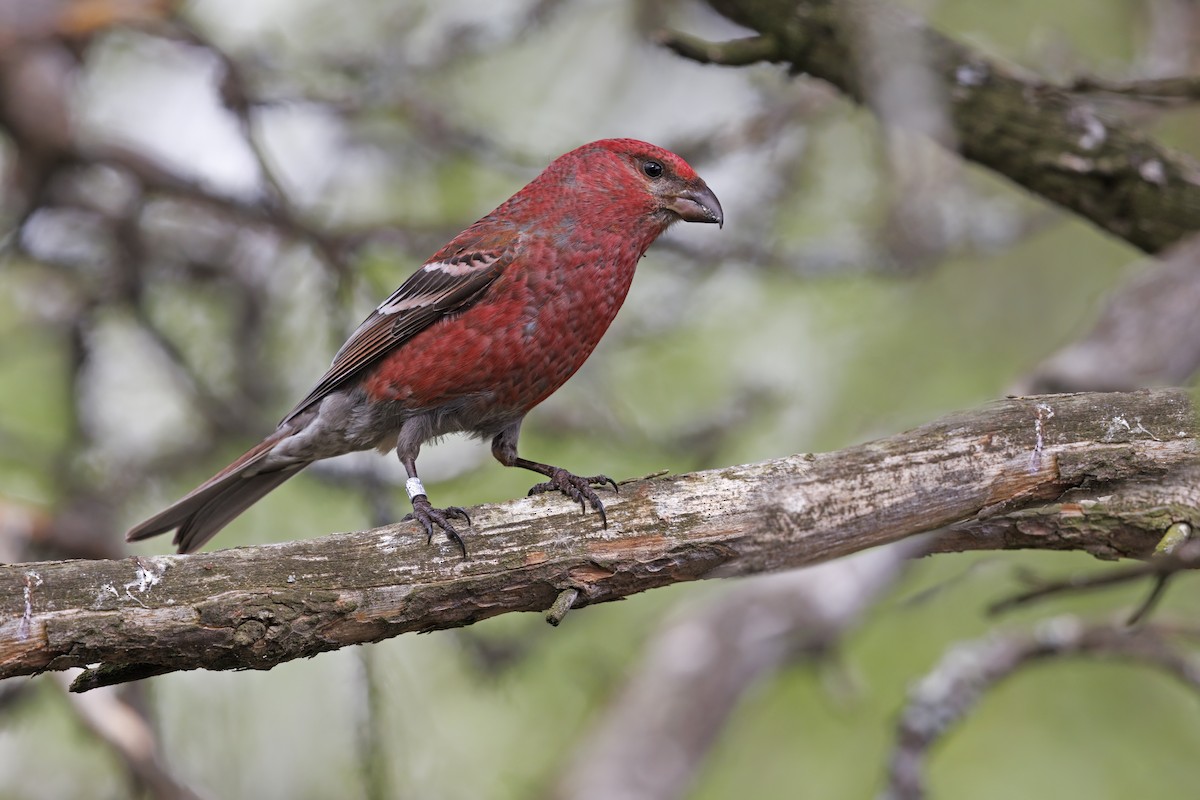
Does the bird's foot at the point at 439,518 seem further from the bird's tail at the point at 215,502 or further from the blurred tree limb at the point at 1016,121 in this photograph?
the blurred tree limb at the point at 1016,121

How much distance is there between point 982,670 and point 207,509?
10.2 ft

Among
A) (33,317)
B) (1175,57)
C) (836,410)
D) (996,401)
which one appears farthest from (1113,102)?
(33,317)

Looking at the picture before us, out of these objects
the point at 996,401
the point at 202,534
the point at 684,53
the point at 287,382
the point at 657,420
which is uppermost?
the point at 684,53

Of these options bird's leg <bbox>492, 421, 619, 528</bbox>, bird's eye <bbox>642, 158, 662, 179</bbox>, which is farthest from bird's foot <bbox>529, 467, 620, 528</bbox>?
bird's eye <bbox>642, 158, 662, 179</bbox>

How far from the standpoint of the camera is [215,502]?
4.39 metres

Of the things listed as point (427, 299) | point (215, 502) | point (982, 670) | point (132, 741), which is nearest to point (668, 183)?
point (427, 299)

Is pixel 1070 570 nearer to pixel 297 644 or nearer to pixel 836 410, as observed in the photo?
pixel 836 410

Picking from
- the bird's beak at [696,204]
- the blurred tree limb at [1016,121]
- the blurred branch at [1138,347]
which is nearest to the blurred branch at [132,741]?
the bird's beak at [696,204]

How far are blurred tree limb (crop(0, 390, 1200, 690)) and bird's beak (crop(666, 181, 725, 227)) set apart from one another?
1.35 metres

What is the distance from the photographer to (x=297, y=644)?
277cm

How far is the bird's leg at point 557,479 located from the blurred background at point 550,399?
50 cm

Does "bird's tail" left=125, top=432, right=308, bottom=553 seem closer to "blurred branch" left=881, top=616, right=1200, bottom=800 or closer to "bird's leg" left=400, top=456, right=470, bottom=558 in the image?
"bird's leg" left=400, top=456, right=470, bottom=558

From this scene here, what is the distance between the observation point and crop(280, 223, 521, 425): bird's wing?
4180 mm

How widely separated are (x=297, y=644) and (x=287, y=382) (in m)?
3.81
